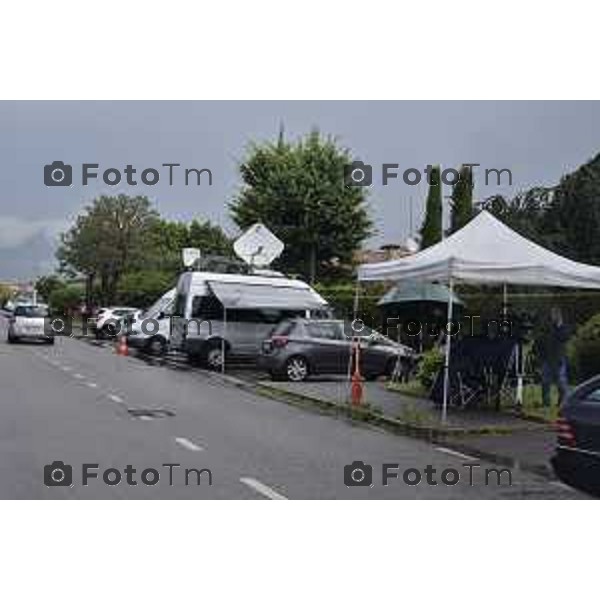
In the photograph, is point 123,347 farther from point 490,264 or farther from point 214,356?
point 490,264

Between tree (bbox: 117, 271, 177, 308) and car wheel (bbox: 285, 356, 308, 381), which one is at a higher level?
tree (bbox: 117, 271, 177, 308)

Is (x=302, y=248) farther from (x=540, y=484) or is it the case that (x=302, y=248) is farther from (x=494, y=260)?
(x=540, y=484)

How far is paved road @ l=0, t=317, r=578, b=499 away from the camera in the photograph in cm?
970

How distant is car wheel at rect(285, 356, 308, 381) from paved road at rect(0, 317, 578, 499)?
2132 millimetres

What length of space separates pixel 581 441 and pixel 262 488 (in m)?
2.91

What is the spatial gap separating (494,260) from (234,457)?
576 centimetres

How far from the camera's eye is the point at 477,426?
1496cm

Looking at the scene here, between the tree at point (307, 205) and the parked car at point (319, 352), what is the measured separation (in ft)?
63.1

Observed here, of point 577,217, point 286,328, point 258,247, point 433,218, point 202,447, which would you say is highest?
point 433,218
